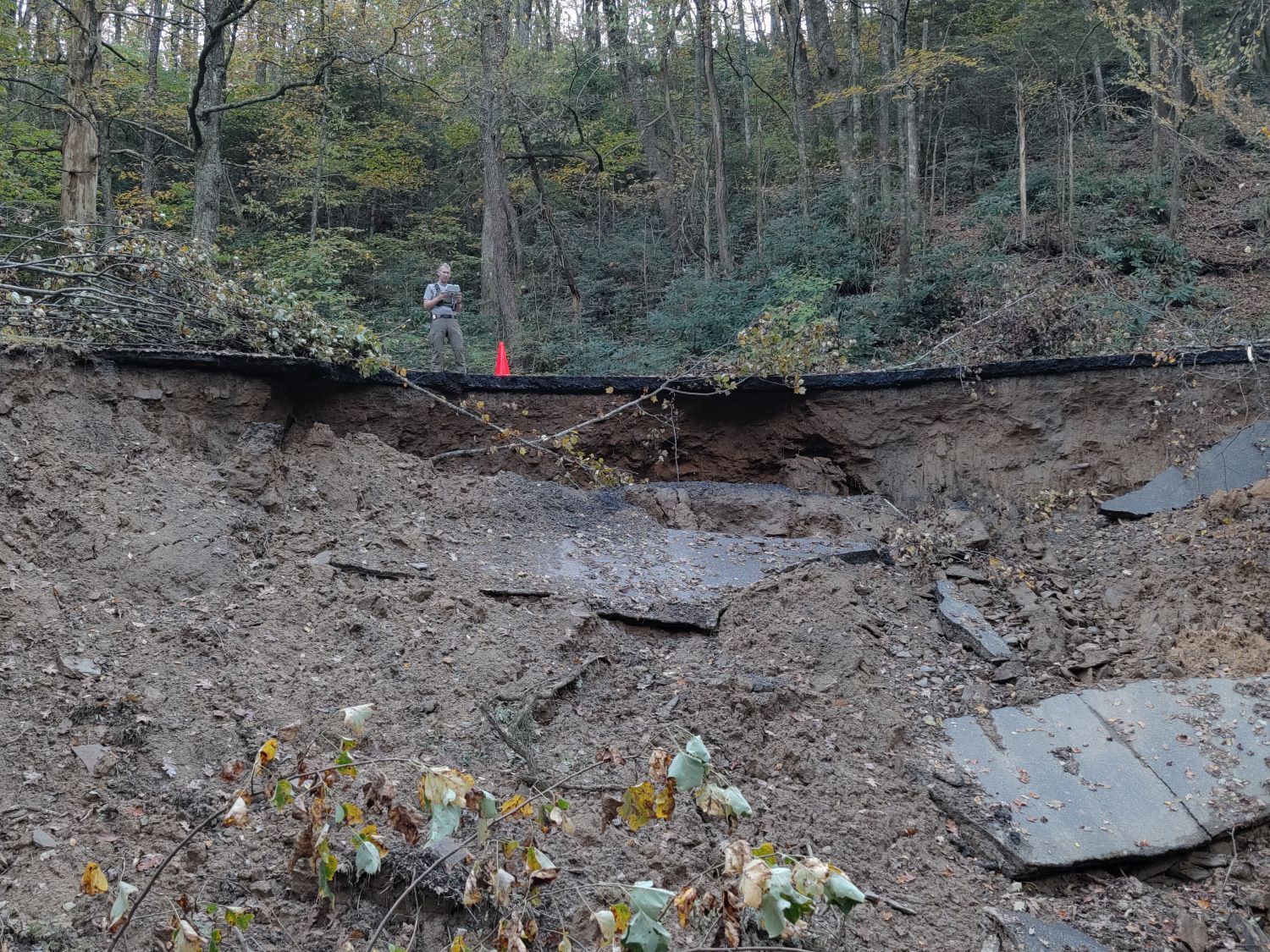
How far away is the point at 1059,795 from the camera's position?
4566 mm

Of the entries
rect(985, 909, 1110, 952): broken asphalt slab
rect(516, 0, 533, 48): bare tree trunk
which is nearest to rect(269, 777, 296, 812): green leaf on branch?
rect(985, 909, 1110, 952): broken asphalt slab

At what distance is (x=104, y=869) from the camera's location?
11.6ft

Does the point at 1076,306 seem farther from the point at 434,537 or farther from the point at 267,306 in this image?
the point at 267,306

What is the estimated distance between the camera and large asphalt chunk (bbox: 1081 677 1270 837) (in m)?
4.41

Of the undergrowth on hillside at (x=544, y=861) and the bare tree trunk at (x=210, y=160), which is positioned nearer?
the undergrowth on hillside at (x=544, y=861)

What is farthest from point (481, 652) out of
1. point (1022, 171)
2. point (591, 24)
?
point (591, 24)

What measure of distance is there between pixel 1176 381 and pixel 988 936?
5.72m

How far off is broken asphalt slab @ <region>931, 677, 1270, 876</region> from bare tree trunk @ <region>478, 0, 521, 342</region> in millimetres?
12865

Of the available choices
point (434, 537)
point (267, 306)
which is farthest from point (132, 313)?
point (434, 537)

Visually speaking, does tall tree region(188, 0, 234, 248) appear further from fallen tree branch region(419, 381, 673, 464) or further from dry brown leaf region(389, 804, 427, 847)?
dry brown leaf region(389, 804, 427, 847)

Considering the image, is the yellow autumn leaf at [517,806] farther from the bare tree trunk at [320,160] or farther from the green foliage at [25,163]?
the bare tree trunk at [320,160]

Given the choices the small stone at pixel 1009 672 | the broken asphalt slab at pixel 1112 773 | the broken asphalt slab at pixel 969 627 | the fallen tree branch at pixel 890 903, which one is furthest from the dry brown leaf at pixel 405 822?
the broken asphalt slab at pixel 969 627

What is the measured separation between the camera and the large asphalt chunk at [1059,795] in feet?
14.0

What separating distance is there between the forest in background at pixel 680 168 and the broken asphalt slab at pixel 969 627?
9.48 ft
